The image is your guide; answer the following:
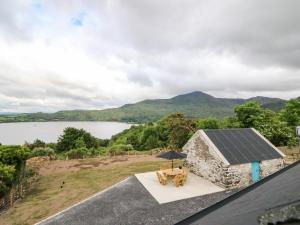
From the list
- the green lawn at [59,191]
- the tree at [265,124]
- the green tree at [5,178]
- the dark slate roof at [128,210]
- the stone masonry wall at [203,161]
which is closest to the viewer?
the dark slate roof at [128,210]

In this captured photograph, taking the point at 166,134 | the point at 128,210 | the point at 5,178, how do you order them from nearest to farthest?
1. the point at 128,210
2. the point at 5,178
3. the point at 166,134

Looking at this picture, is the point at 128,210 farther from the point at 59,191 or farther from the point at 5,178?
the point at 5,178

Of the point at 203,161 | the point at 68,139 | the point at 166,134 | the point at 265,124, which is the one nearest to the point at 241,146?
the point at 203,161

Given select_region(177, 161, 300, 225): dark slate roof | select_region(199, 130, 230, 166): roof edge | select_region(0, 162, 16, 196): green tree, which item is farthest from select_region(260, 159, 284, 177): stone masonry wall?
select_region(0, 162, 16, 196): green tree

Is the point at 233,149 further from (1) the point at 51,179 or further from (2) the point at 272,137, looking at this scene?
(2) the point at 272,137

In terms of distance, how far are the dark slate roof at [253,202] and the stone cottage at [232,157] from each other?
14271 millimetres

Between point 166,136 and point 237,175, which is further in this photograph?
point 166,136

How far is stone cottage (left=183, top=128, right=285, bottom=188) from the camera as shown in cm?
1808

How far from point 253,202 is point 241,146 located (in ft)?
60.0

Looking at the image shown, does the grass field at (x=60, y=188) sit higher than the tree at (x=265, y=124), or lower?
lower

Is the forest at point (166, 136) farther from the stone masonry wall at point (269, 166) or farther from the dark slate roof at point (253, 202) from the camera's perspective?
the stone masonry wall at point (269, 166)

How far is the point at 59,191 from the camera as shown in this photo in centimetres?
1964

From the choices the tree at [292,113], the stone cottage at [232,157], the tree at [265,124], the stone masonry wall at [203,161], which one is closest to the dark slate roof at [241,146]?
the stone cottage at [232,157]

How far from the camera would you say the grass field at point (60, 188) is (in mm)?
15334
